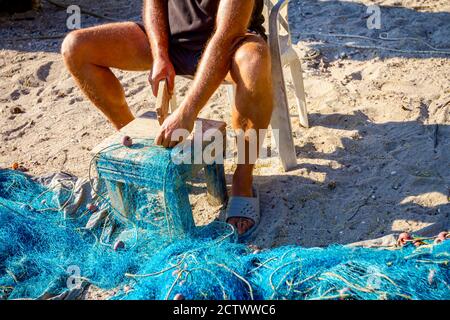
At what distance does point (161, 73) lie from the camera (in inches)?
121

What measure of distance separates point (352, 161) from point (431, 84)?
3.47ft

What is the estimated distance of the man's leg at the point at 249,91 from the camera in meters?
2.89

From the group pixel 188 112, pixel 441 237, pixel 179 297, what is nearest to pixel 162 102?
pixel 188 112

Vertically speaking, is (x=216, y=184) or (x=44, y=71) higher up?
(x=44, y=71)

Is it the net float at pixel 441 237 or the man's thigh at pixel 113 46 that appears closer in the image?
the net float at pixel 441 237

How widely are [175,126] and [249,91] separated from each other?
1.36 ft

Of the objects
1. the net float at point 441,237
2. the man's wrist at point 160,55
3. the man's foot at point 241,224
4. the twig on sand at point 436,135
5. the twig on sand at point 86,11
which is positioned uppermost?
the man's wrist at point 160,55

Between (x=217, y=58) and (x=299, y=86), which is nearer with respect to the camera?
(x=217, y=58)

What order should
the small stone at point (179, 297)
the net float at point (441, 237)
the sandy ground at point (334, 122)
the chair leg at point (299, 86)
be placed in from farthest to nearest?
the chair leg at point (299, 86), the sandy ground at point (334, 122), the net float at point (441, 237), the small stone at point (179, 297)

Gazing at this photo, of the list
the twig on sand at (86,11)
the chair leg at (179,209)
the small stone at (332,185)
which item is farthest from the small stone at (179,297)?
the twig on sand at (86,11)

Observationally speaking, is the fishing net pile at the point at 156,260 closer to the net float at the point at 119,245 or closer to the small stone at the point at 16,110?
the net float at the point at 119,245

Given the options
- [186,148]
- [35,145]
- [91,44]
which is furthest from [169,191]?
[35,145]

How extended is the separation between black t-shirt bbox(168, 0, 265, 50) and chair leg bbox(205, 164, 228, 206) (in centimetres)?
68

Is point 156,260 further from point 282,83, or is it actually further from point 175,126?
point 282,83
